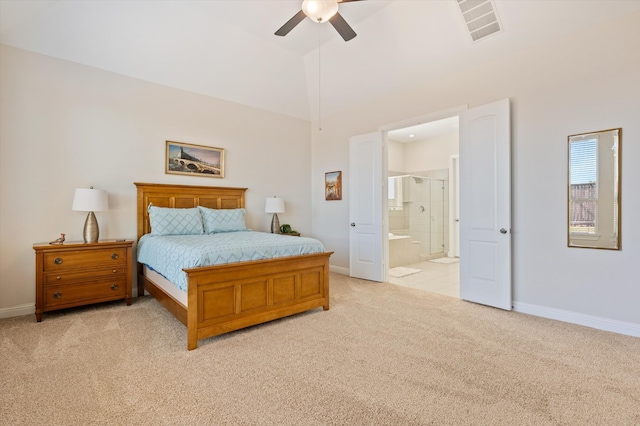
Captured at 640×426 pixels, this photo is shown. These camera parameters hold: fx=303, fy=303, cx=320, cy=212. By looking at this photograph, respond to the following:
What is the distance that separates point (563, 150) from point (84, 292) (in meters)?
5.33

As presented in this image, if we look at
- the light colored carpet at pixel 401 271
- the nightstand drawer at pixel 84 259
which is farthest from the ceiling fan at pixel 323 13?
the light colored carpet at pixel 401 271

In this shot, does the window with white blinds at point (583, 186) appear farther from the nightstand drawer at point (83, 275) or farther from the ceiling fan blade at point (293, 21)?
the nightstand drawer at point (83, 275)

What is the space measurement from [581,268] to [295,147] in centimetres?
458

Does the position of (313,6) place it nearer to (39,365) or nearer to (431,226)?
(39,365)

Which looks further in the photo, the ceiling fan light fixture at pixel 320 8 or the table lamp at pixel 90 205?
the table lamp at pixel 90 205

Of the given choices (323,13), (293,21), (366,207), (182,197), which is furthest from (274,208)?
(323,13)

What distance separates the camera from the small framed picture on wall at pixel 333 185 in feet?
18.1

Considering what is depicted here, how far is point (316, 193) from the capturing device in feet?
19.7

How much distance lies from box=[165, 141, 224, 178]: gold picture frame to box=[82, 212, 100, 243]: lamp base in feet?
3.76

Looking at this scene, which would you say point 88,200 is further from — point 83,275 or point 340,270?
point 340,270

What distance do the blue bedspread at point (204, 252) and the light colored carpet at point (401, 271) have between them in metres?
2.58

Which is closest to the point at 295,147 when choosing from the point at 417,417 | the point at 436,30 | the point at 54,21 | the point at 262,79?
the point at 262,79

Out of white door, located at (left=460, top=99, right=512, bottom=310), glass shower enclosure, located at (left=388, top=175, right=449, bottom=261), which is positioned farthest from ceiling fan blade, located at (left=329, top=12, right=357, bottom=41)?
glass shower enclosure, located at (left=388, top=175, right=449, bottom=261)

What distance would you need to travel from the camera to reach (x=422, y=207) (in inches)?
295
